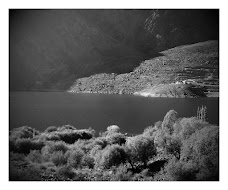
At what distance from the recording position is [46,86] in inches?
5098

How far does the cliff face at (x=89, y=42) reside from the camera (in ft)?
440

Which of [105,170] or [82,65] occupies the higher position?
[82,65]

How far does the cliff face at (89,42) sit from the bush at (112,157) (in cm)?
10267

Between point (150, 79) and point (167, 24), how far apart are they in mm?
80283

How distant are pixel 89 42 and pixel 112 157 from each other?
5783 inches

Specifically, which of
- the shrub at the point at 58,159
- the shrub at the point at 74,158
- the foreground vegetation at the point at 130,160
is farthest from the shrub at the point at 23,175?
the shrub at the point at 74,158

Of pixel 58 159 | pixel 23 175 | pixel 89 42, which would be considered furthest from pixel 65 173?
pixel 89 42

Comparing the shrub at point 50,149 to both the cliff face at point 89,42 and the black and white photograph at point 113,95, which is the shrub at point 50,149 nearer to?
the black and white photograph at point 113,95

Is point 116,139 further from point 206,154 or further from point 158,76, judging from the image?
point 158,76

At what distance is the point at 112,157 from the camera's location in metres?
16.1

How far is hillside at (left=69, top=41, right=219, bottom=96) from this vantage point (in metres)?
93.6

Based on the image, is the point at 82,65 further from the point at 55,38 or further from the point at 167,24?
the point at 167,24

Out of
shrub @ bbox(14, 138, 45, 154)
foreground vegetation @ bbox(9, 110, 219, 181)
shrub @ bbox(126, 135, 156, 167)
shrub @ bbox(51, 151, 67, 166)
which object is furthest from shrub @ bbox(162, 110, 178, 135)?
shrub @ bbox(14, 138, 45, 154)
